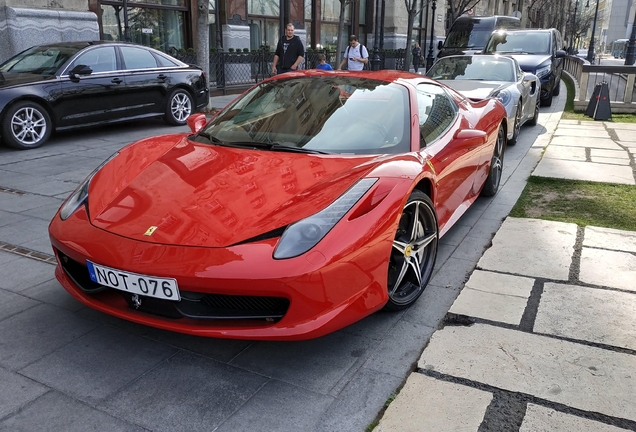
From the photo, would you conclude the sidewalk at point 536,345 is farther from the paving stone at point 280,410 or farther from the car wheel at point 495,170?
the car wheel at point 495,170

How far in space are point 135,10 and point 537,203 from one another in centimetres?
1310

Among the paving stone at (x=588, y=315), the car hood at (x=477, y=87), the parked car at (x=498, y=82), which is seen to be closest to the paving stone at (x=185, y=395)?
the paving stone at (x=588, y=315)

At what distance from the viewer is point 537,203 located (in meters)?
5.52

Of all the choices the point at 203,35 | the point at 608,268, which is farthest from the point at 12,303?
the point at 203,35

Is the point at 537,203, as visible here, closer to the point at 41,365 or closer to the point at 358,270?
the point at 358,270

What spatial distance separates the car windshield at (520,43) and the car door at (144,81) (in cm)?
793

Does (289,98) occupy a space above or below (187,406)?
above

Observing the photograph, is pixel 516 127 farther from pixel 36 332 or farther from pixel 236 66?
pixel 236 66

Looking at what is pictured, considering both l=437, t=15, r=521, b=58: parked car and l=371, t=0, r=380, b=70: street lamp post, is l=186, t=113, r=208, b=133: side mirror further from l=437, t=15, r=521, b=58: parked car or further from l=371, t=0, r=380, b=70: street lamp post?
l=371, t=0, r=380, b=70: street lamp post

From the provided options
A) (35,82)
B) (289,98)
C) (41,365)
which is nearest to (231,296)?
(41,365)

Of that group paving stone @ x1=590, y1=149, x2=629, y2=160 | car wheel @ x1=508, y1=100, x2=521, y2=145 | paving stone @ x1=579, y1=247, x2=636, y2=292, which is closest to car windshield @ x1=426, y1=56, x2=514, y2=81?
car wheel @ x1=508, y1=100, x2=521, y2=145

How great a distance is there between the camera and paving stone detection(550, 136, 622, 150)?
8374mm

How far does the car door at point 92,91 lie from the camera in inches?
325

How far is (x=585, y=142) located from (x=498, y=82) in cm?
162
